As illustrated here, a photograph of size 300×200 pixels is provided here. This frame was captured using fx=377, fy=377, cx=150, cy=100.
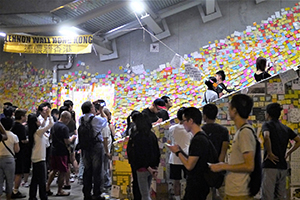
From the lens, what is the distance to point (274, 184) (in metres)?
4.15

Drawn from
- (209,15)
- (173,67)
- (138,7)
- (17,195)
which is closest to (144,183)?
(17,195)

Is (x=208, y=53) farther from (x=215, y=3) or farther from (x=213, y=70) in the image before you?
(x=215, y=3)

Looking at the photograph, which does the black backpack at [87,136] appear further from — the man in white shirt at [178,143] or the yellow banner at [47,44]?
the yellow banner at [47,44]

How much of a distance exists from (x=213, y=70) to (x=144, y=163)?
16.4 ft

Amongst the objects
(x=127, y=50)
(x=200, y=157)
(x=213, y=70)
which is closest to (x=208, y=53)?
(x=213, y=70)

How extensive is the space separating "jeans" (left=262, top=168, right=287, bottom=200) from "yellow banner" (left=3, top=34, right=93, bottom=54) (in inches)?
222

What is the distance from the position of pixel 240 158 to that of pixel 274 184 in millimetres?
1408

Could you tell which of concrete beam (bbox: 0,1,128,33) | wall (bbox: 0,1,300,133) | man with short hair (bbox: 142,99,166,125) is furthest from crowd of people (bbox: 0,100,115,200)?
wall (bbox: 0,1,300,133)

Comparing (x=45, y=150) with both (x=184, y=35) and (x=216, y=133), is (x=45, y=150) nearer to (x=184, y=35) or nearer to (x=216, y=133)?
(x=216, y=133)

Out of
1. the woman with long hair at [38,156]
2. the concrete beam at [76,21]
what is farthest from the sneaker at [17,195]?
the concrete beam at [76,21]

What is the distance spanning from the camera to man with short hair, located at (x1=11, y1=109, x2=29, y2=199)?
6121 mm

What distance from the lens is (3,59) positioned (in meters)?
10.6

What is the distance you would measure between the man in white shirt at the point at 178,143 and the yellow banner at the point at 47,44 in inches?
163

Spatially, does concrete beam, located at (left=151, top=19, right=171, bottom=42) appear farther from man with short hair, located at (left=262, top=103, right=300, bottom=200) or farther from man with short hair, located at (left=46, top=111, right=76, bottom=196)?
man with short hair, located at (left=262, top=103, right=300, bottom=200)
